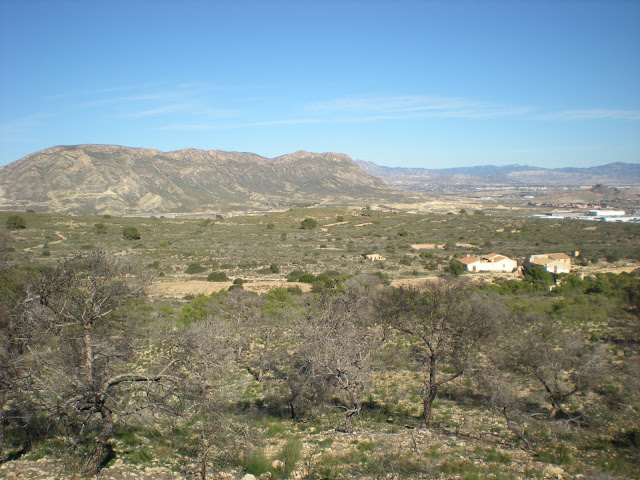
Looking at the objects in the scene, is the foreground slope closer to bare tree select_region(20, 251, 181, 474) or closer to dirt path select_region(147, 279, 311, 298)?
dirt path select_region(147, 279, 311, 298)

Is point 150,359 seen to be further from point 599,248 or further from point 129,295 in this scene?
point 599,248

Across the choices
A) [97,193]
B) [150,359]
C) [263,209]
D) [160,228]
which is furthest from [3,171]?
[150,359]

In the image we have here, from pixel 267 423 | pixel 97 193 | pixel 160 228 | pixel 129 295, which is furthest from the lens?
pixel 97 193

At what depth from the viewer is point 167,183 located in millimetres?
131375

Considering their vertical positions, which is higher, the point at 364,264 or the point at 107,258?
the point at 107,258

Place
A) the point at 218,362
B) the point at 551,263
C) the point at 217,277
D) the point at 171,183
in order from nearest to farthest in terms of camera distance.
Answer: the point at 218,362
the point at 217,277
the point at 551,263
the point at 171,183

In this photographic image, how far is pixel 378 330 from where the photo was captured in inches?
754

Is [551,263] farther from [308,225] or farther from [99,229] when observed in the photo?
[99,229]

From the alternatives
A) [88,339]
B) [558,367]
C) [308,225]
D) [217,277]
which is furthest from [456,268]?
[308,225]

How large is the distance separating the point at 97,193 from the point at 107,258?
381 ft

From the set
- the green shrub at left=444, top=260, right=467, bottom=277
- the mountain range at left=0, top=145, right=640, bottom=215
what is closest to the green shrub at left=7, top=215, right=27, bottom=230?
the green shrub at left=444, top=260, right=467, bottom=277

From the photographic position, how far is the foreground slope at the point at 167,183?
10975 cm

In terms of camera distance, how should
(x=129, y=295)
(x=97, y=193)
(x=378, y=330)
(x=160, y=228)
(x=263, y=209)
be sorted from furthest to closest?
1. (x=263, y=209)
2. (x=97, y=193)
3. (x=160, y=228)
4. (x=378, y=330)
5. (x=129, y=295)

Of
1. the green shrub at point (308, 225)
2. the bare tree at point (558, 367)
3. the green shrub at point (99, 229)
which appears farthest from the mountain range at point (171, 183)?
the bare tree at point (558, 367)
